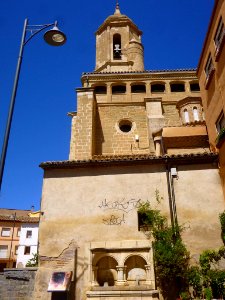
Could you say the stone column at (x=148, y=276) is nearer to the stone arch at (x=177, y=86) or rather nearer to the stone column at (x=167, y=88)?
the stone column at (x=167, y=88)

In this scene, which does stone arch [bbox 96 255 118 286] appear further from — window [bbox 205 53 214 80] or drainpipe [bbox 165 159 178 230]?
window [bbox 205 53 214 80]

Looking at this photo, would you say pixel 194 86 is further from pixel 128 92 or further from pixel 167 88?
pixel 128 92

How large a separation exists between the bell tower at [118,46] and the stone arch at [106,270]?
20.9m

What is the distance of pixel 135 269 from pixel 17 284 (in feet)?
12.7

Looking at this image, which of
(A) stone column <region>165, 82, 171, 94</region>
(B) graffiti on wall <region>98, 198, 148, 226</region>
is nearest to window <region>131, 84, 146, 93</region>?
(A) stone column <region>165, 82, 171, 94</region>

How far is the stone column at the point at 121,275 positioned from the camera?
31.6 feet

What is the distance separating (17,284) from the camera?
9.62m

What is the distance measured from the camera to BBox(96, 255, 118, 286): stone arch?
999 cm

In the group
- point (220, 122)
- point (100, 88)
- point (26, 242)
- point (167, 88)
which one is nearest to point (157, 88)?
point (167, 88)

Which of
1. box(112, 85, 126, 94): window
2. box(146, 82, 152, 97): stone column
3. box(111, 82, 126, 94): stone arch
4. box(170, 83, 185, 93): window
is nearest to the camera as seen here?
box(146, 82, 152, 97): stone column

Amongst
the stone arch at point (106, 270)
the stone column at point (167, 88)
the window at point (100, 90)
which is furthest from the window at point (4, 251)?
the stone arch at point (106, 270)

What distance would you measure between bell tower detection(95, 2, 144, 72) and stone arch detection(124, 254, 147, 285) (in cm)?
2102

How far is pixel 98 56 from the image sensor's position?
29.7 metres

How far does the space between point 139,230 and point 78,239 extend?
2.11 meters
